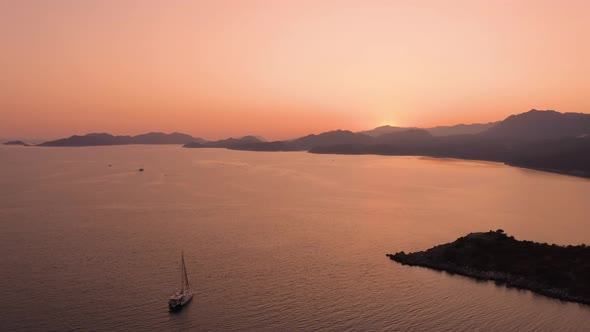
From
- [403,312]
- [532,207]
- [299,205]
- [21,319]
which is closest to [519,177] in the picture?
[532,207]

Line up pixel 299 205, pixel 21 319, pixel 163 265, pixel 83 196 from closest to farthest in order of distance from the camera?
pixel 21 319 → pixel 163 265 → pixel 299 205 → pixel 83 196

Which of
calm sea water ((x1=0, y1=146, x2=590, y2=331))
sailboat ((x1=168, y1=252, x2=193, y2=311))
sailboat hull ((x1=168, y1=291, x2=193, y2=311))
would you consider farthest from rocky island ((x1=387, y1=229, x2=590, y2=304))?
sailboat hull ((x1=168, y1=291, x2=193, y2=311))

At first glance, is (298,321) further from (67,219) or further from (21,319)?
(67,219)

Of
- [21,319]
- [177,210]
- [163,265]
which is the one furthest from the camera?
[177,210]

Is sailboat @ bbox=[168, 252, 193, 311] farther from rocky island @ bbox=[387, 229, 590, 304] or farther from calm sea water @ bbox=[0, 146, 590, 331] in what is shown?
rocky island @ bbox=[387, 229, 590, 304]

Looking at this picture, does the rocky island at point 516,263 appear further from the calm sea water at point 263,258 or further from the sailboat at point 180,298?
the sailboat at point 180,298

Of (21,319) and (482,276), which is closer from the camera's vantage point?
(21,319)
